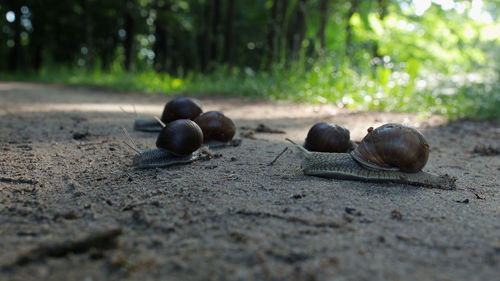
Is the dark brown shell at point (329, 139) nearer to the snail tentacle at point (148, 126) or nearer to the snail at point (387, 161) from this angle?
the snail at point (387, 161)

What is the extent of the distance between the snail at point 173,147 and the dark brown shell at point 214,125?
0.45m

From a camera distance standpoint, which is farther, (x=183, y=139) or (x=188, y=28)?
(x=188, y=28)

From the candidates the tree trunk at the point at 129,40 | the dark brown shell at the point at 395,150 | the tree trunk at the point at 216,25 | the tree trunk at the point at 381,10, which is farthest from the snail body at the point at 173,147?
the tree trunk at the point at 129,40

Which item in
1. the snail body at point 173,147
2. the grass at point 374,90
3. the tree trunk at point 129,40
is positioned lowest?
the snail body at point 173,147

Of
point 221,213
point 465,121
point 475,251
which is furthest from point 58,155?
point 465,121

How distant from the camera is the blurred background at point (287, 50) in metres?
7.64

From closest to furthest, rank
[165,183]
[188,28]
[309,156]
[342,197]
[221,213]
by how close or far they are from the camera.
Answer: [221,213] → [342,197] → [165,183] → [309,156] → [188,28]

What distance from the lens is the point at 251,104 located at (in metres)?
8.01

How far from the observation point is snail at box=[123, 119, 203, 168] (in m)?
3.09

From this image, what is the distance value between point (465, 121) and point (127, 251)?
20.0 ft

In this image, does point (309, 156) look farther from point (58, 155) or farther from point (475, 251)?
point (58, 155)

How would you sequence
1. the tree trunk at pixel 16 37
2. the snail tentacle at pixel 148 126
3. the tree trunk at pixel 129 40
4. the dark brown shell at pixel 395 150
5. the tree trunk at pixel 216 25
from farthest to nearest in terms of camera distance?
the tree trunk at pixel 16 37, the tree trunk at pixel 129 40, the tree trunk at pixel 216 25, the snail tentacle at pixel 148 126, the dark brown shell at pixel 395 150

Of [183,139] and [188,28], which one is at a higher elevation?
[188,28]

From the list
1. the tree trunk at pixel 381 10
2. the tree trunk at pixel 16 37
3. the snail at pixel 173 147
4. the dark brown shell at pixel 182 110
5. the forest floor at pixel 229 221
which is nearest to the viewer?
the forest floor at pixel 229 221
